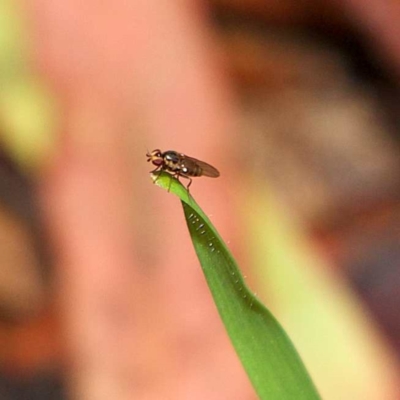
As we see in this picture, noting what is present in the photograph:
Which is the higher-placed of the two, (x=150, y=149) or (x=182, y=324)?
(x=150, y=149)

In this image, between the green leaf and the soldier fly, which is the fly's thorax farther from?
the green leaf

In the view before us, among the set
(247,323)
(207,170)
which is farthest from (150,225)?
(247,323)

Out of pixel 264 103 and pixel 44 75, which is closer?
pixel 44 75

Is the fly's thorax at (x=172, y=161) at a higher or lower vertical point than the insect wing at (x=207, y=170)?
lower

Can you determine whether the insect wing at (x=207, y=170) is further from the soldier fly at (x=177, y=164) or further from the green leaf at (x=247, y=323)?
the green leaf at (x=247, y=323)

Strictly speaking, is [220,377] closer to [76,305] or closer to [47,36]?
[76,305]

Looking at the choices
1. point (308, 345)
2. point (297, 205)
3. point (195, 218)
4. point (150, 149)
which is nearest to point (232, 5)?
point (297, 205)

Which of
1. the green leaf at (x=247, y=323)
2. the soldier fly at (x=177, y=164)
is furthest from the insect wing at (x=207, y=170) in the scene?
the green leaf at (x=247, y=323)

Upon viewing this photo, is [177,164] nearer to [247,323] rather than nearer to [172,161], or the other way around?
[172,161]
